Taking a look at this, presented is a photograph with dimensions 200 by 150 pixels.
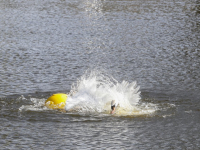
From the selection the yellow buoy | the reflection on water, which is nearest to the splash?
the yellow buoy

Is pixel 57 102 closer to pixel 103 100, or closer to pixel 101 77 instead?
pixel 103 100

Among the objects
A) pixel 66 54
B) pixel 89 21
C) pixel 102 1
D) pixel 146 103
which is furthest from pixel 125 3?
pixel 146 103

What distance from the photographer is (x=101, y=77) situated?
76.3 ft

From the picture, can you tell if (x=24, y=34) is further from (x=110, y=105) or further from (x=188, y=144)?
(x=188, y=144)

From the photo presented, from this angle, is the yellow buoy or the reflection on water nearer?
the yellow buoy

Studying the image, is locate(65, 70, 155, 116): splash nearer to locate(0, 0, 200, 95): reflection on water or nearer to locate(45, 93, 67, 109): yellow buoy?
locate(45, 93, 67, 109): yellow buoy

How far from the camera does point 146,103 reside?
740 inches

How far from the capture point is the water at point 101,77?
15219 mm

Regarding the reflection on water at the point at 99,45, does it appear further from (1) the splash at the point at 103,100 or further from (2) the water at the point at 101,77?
(1) the splash at the point at 103,100

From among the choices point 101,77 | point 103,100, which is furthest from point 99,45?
point 103,100

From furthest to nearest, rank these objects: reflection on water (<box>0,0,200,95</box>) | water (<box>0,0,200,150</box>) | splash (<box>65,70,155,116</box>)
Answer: reflection on water (<box>0,0,200,95</box>) → splash (<box>65,70,155,116</box>) → water (<box>0,0,200,150</box>)

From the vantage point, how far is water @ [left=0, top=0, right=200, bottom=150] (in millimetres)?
15219

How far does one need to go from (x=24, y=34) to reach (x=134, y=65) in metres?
13.1

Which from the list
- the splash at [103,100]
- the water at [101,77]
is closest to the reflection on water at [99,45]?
the water at [101,77]
